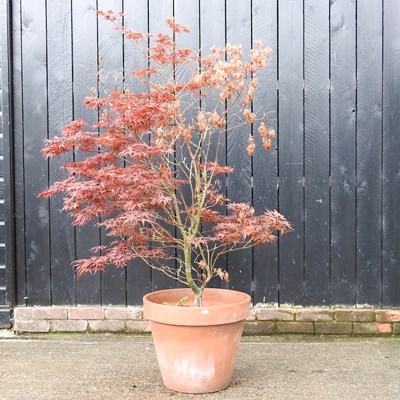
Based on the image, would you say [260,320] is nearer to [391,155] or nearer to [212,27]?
[391,155]

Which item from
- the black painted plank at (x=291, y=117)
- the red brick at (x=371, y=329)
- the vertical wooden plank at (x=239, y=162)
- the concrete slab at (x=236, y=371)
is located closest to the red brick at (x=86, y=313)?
the concrete slab at (x=236, y=371)

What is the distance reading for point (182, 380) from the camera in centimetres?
339

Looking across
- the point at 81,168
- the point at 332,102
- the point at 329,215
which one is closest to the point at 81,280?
the point at 81,168

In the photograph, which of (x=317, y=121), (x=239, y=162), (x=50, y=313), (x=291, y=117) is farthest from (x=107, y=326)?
(x=317, y=121)

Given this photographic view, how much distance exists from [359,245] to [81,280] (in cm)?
208

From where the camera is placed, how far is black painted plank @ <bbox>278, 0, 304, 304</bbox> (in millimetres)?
4543

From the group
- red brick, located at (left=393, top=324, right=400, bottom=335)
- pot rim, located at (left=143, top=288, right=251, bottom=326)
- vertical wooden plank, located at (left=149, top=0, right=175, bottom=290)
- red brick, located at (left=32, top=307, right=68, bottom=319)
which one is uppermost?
vertical wooden plank, located at (left=149, top=0, right=175, bottom=290)

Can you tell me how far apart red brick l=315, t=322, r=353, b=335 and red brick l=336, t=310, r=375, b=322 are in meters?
0.04

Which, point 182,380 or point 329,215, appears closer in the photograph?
point 182,380

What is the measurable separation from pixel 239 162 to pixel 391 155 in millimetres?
1110

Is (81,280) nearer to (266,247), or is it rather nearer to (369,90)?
(266,247)

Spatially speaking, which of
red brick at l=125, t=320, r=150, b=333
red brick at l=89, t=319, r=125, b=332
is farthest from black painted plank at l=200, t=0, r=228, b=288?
red brick at l=89, t=319, r=125, b=332

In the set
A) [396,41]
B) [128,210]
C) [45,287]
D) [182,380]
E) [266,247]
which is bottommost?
[182,380]

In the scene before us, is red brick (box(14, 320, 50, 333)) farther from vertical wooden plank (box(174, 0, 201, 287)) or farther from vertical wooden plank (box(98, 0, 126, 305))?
Answer: vertical wooden plank (box(174, 0, 201, 287))
